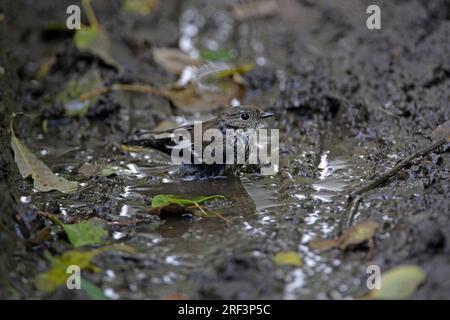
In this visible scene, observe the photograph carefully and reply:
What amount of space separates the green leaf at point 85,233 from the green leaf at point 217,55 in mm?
3742

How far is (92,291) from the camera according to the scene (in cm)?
376

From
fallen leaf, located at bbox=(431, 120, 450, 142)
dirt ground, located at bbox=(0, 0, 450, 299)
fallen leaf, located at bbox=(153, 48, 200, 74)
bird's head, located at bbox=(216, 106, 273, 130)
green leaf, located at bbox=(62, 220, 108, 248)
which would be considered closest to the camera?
dirt ground, located at bbox=(0, 0, 450, 299)

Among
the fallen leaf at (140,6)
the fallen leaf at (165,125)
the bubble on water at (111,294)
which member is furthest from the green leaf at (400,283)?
the fallen leaf at (140,6)

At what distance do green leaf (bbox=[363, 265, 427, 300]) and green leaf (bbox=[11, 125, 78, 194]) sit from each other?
2565 millimetres

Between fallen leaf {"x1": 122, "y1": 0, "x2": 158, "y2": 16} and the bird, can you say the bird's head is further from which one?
fallen leaf {"x1": 122, "y1": 0, "x2": 158, "y2": 16}

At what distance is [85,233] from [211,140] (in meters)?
1.79

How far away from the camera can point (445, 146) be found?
203 inches

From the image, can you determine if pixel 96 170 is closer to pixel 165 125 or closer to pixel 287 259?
pixel 165 125

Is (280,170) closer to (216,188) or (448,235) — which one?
(216,188)

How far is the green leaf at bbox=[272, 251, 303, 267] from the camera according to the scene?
397 centimetres

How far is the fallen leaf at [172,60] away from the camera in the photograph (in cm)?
743

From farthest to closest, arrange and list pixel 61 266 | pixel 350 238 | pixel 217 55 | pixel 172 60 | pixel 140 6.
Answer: pixel 140 6 → pixel 217 55 → pixel 172 60 → pixel 350 238 → pixel 61 266

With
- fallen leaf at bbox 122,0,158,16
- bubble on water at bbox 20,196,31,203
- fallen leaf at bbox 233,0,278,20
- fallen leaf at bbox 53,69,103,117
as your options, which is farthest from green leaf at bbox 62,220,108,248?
fallen leaf at bbox 233,0,278,20

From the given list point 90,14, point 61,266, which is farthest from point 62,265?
point 90,14
